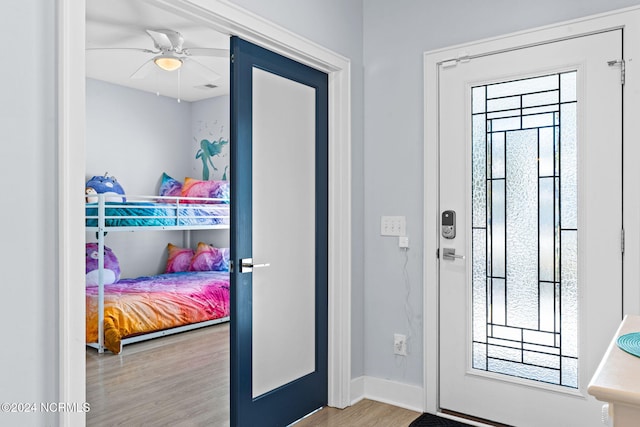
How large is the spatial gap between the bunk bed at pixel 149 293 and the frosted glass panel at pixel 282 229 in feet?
7.01

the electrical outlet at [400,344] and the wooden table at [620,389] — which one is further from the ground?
the wooden table at [620,389]

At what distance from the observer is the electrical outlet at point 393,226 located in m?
2.84

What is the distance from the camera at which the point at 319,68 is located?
2721mm

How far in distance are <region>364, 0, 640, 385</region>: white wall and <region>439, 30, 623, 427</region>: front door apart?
163mm

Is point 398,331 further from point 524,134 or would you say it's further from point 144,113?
point 144,113

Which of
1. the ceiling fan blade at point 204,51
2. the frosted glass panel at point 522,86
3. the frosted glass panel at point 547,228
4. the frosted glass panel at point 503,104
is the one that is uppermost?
the ceiling fan blade at point 204,51

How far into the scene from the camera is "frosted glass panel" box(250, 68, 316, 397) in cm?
237

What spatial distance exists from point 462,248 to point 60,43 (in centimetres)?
211

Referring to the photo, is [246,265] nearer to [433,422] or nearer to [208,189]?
[433,422]

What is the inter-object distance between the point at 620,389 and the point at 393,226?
2001 millimetres

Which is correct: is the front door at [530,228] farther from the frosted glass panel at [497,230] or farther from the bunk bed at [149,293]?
the bunk bed at [149,293]

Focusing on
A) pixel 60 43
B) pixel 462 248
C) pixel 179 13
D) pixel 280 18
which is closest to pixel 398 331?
pixel 462 248

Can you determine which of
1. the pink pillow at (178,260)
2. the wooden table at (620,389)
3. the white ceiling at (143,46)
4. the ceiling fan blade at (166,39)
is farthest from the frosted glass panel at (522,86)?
the pink pillow at (178,260)

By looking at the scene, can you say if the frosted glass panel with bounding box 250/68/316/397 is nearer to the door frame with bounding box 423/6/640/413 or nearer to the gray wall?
the gray wall
